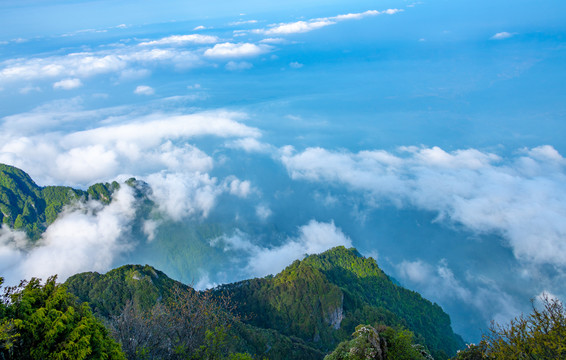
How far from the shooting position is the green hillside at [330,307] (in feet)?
221

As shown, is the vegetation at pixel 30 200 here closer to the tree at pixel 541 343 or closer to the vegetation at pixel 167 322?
the vegetation at pixel 167 322

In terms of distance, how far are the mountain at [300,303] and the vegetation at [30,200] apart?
87.9 metres

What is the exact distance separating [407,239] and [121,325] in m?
184

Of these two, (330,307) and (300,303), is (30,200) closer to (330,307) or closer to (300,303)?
(300,303)

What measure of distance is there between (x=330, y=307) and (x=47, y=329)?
63.3 meters

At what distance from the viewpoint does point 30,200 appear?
132m

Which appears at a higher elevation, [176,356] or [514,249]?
[176,356]

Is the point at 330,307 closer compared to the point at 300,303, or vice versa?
the point at 330,307

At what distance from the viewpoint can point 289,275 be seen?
79.4 meters

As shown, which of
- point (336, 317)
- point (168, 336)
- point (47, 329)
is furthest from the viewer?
point (336, 317)

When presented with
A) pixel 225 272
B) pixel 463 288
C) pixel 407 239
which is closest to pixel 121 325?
pixel 225 272

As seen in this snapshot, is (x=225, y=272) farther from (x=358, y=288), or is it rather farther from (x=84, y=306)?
(x=84, y=306)

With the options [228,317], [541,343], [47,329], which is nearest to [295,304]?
[228,317]

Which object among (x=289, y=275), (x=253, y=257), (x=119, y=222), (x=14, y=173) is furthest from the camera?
(x=253, y=257)
